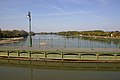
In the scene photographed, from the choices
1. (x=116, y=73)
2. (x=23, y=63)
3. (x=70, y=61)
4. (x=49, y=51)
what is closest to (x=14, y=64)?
(x=23, y=63)

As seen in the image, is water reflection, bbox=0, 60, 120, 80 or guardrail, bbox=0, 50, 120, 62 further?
guardrail, bbox=0, 50, 120, 62

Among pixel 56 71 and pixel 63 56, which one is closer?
pixel 56 71

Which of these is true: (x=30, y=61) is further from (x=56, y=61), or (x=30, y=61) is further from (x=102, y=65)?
(x=102, y=65)

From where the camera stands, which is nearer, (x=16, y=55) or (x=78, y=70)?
(x=78, y=70)

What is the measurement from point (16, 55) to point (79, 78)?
419 inches

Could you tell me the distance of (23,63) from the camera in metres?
23.0

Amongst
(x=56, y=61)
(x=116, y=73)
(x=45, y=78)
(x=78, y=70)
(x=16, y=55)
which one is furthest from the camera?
(x=16, y=55)

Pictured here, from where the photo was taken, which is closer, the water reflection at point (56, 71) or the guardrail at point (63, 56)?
the water reflection at point (56, 71)

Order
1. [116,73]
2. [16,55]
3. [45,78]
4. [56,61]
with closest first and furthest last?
[45,78], [116,73], [56,61], [16,55]

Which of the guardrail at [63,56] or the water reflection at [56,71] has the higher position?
the guardrail at [63,56]

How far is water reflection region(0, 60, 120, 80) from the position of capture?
16734 mm

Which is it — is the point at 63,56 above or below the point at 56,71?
above

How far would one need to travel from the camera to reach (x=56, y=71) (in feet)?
63.7

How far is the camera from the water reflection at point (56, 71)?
16734 mm
